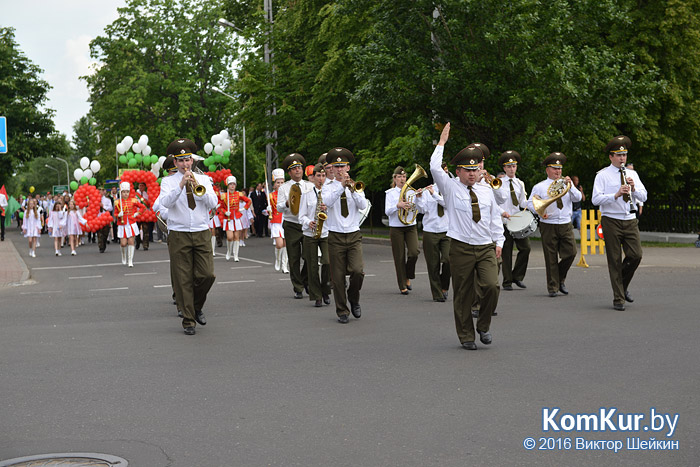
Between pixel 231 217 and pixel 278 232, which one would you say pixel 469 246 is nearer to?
pixel 278 232

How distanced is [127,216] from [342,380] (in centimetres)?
1530

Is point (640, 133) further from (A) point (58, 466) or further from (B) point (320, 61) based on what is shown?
(A) point (58, 466)

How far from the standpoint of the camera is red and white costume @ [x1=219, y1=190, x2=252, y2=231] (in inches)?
865

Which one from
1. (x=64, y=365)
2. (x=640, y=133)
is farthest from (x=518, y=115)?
(x=64, y=365)

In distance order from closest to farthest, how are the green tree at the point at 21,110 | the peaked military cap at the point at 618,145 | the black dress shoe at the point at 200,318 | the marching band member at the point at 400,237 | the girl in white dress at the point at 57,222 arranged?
the black dress shoe at the point at 200,318
the peaked military cap at the point at 618,145
the marching band member at the point at 400,237
the girl in white dress at the point at 57,222
the green tree at the point at 21,110

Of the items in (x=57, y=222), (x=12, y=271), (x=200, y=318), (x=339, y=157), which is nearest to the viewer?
(x=200, y=318)

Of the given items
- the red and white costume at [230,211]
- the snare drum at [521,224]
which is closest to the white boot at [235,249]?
the red and white costume at [230,211]

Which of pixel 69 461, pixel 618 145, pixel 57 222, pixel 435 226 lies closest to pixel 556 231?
pixel 435 226

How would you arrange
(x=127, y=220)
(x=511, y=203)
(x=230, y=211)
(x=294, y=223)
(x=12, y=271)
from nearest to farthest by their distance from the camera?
(x=294, y=223)
(x=511, y=203)
(x=12, y=271)
(x=127, y=220)
(x=230, y=211)

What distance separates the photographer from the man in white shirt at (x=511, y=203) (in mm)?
13273

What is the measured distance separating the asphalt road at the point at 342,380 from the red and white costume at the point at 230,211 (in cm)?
884

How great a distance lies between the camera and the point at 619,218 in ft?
37.6

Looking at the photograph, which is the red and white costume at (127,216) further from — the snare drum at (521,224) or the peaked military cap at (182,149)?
the peaked military cap at (182,149)

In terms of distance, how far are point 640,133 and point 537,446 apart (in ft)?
76.9
